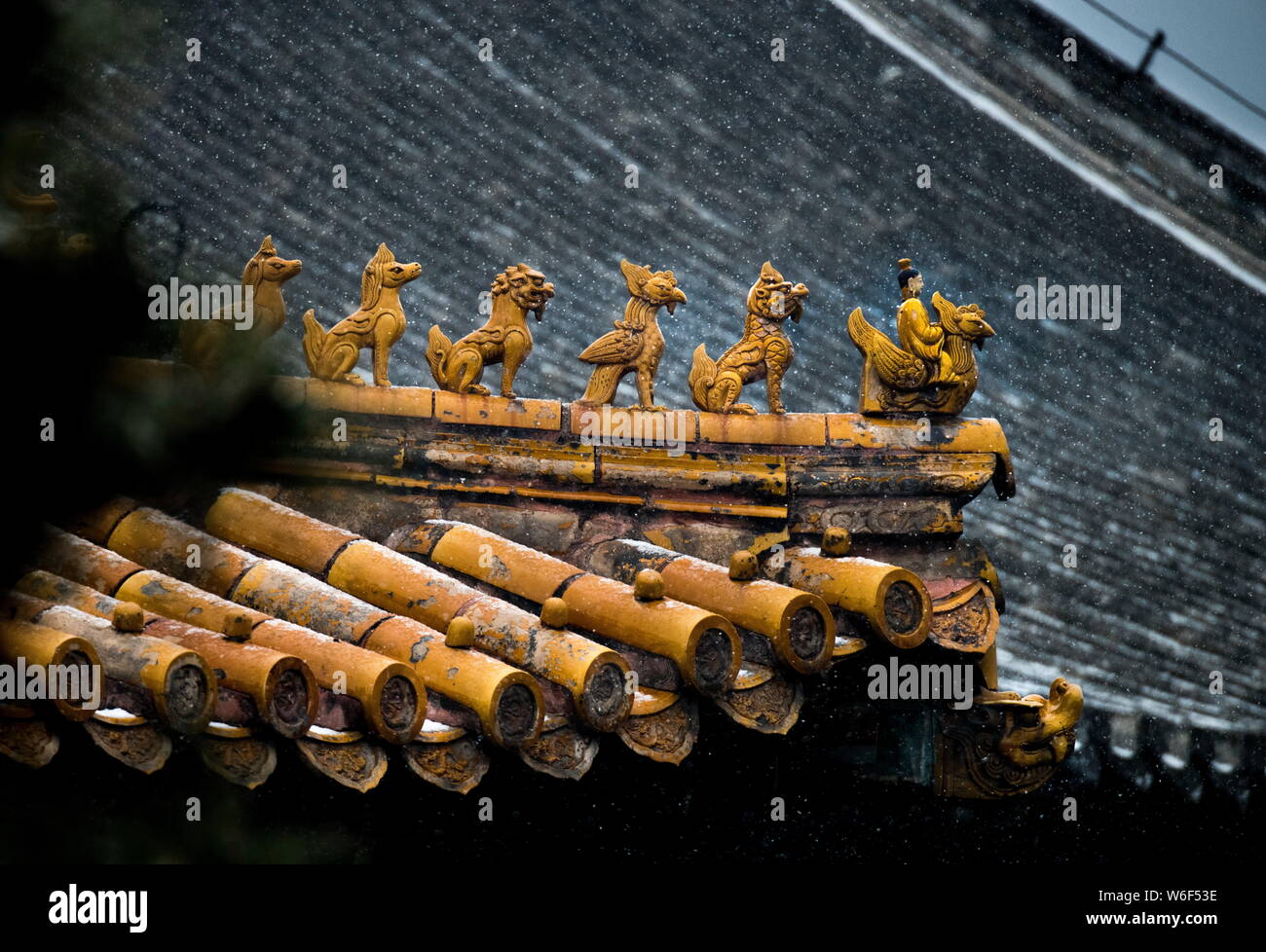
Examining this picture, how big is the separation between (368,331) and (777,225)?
8.84 m

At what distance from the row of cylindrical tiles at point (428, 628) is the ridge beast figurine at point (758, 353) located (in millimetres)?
857

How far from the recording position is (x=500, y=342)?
8.60 meters

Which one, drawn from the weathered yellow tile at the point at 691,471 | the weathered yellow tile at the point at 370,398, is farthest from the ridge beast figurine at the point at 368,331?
the weathered yellow tile at the point at 691,471

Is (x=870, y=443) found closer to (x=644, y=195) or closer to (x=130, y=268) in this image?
(x=130, y=268)

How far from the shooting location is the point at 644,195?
16.4m

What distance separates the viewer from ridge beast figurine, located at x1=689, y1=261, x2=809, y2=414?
9.03m

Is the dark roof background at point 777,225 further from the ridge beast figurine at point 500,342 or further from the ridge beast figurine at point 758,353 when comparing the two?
the ridge beast figurine at point 758,353

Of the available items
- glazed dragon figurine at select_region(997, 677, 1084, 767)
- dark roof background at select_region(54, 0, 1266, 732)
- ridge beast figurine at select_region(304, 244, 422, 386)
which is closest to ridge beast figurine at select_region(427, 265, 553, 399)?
ridge beast figurine at select_region(304, 244, 422, 386)

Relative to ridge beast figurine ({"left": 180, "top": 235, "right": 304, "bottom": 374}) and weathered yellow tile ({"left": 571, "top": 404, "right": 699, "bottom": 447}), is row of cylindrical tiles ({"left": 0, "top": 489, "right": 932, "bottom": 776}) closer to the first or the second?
weathered yellow tile ({"left": 571, "top": 404, "right": 699, "bottom": 447})

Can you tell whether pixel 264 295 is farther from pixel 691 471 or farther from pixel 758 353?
pixel 758 353

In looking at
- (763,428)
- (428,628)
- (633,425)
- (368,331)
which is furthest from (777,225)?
(428,628)

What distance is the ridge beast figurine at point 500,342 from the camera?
8.60 m
